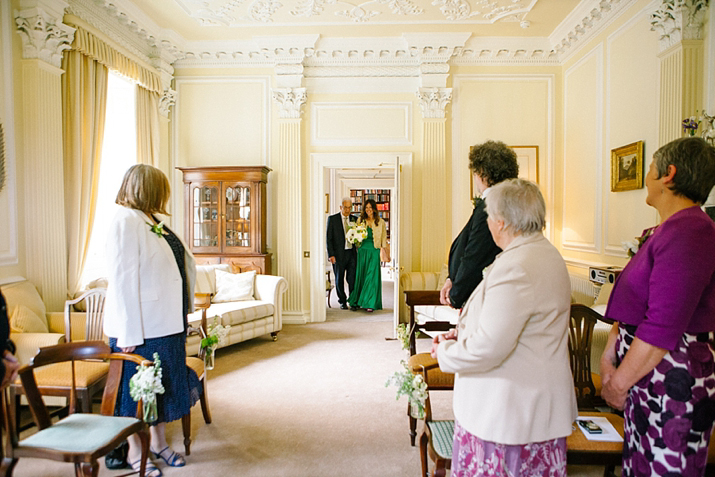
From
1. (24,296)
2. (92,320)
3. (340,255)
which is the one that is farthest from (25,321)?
(340,255)

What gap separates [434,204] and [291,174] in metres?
2.03

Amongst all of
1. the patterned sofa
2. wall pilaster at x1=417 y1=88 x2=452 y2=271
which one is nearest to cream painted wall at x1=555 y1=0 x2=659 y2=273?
wall pilaster at x1=417 y1=88 x2=452 y2=271

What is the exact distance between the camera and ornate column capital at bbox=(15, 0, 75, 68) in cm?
372

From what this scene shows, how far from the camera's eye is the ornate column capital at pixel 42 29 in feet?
12.2

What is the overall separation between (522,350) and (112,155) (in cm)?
528

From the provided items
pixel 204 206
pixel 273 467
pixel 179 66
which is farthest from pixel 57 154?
pixel 273 467

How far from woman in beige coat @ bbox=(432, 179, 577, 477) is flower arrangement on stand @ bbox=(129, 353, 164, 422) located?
1438 millimetres

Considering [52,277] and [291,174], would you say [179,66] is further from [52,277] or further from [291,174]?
[52,277]

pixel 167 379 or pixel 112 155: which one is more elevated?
pixel 112 155

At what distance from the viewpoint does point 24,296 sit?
3494 millimetres

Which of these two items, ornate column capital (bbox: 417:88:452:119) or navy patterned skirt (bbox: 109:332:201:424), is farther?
ornate column capital (bbox: 417:88:452:119)

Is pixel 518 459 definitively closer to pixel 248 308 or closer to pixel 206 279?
pixel 248 308

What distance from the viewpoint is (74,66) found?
4250 mm

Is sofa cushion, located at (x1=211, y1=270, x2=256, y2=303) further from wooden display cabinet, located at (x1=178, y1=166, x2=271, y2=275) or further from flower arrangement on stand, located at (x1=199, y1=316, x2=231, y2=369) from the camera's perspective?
flower arrangement on stand, located at (x1=199, y1=316, x2=231, y2=369)
